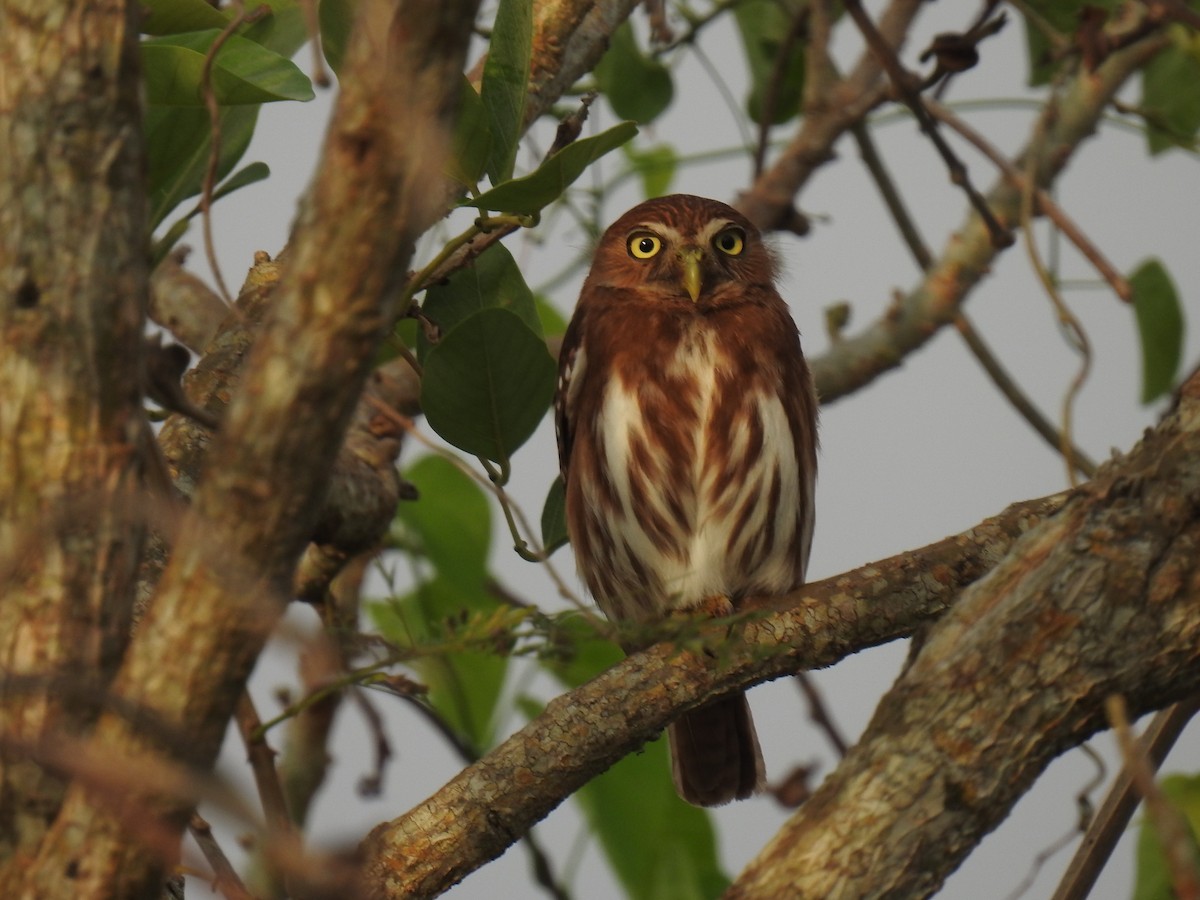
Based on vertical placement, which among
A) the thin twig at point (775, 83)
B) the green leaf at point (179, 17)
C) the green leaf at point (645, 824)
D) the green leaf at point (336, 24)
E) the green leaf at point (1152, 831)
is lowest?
the green leaf at point (1152, 831)

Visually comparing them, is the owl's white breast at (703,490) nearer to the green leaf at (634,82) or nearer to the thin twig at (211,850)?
the green leaf at (634,82)

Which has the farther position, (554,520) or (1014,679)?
(554,520)

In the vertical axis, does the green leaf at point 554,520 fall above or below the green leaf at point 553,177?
above

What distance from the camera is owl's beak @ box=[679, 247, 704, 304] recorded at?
173 inches

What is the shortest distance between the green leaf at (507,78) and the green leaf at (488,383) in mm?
331

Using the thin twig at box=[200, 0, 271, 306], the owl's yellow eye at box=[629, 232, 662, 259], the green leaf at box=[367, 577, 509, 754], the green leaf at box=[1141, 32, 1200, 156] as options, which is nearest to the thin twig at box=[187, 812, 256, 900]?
the thin twig at box=[200, 0, 271, 306]

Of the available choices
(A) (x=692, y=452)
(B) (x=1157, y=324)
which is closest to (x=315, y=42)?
(A) (x=692, y=452)

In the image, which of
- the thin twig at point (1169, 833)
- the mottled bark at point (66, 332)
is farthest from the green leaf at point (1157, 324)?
the mottled bark at point (66, 332)

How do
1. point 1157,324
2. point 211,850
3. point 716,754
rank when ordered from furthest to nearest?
point 1157,324 → point 716,754 → point 211,850

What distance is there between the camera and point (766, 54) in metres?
5.64

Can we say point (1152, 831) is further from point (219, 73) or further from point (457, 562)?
point (219, 73)

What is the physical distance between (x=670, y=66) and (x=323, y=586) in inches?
91.8

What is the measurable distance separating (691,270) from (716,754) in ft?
4.49

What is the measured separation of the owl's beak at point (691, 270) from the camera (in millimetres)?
4383
